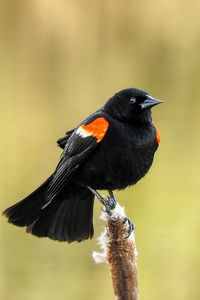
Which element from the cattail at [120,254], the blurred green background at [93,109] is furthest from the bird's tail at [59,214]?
the blurred green background at [93,109]

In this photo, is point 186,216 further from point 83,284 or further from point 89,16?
point 89,16

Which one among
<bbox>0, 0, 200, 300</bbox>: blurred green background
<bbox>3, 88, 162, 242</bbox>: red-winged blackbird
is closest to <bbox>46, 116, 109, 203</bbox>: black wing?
<bbox>3, 88, 162, 242</bbox>: red-winged blackbird

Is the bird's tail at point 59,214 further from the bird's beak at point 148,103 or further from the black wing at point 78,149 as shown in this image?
the bird's beak at point 148,103

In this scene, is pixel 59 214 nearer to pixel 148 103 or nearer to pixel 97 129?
pixel 97 129

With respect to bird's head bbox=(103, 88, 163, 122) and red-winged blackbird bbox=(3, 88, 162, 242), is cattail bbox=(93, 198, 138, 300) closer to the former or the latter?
red-winged blackbird bbox=(3, 88, 162, 242)

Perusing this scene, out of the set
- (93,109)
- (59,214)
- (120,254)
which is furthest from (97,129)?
(93,109)

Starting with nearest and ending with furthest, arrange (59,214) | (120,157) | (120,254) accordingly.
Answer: (120,254), (120,157), (59,214)
